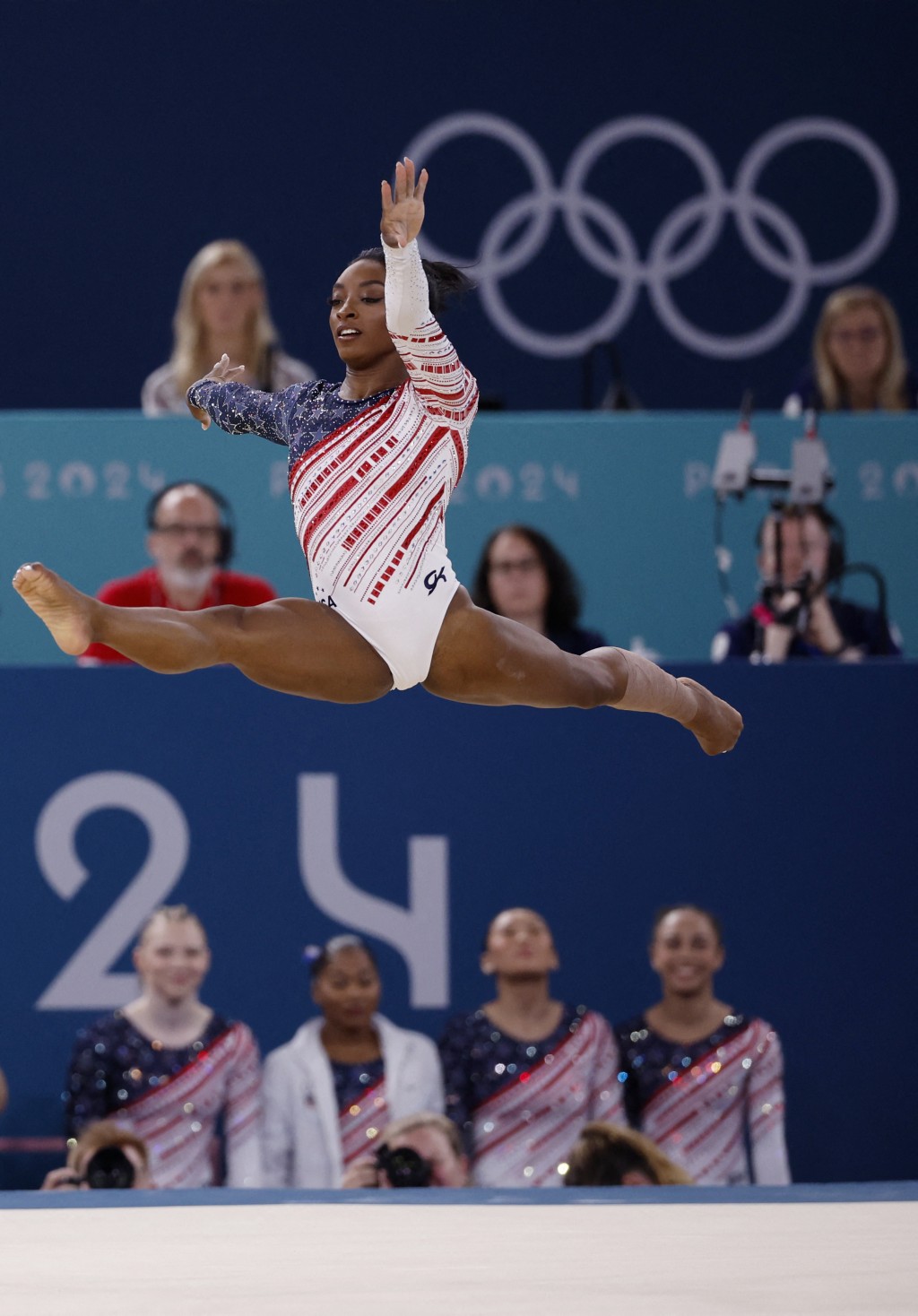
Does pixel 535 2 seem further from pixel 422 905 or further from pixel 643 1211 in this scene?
pixel 643 1211

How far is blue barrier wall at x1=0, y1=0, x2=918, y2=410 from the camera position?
8.64 m

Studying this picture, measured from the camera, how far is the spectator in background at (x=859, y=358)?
711 cm

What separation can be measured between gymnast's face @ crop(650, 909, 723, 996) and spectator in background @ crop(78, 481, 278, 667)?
5.67ft

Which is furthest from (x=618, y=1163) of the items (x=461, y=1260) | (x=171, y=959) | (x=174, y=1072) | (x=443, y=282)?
(x=443, y=282)

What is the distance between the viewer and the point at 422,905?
5977 millimetres

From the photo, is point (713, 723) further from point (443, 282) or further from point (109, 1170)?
point (109, 1170)

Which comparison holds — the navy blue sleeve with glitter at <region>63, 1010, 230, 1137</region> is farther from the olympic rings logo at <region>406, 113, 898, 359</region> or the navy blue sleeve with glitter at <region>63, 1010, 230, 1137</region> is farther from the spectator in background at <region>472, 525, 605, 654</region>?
the olympic rings logo at <region>406, 113, 898, 359</region>

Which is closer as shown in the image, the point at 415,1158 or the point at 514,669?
the point at 514,669

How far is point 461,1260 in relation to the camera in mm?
3654

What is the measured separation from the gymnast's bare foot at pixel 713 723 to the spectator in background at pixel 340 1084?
1799mm

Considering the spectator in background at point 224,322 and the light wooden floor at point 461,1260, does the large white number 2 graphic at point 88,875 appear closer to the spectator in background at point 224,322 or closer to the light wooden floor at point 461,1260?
the spectator in background at point 224,322

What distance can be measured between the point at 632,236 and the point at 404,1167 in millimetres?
5000

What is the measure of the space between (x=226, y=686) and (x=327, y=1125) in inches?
56.3

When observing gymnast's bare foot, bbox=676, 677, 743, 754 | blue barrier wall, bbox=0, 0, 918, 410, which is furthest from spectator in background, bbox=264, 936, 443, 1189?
blue barrier wall, bbox=0, 0, 918, 410
